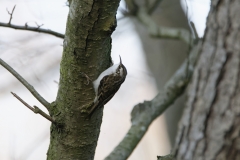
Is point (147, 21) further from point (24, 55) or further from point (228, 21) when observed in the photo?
point (228, 21)

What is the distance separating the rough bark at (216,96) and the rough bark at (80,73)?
0.48m

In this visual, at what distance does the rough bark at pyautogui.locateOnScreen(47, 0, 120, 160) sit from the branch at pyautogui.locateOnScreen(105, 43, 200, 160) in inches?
19.3

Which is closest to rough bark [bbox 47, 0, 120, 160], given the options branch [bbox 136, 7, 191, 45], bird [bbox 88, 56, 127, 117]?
bird [bbox 88, 56, 127, 117]

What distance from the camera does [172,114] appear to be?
251 cm

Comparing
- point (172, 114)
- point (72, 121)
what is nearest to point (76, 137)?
point (72, 121)

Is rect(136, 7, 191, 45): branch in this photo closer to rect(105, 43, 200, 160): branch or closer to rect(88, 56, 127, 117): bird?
rect(105, 43, 200, 160): branch

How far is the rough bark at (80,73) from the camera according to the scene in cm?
104

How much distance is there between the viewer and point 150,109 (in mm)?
1960

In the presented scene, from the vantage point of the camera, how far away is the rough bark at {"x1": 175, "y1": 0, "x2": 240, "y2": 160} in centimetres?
55

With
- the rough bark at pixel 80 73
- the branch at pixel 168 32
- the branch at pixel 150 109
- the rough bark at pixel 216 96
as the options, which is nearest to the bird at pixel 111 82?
the rough bark at pixel 80 73

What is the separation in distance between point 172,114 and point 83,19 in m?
1.58

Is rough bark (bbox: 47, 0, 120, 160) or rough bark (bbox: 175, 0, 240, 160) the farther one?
rough bark (bbox: 47, 0, 120, 160)

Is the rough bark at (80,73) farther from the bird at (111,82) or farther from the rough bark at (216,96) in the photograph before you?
the rough bark at (216,96)

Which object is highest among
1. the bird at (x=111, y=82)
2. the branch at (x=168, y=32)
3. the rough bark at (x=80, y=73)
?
the branch at (x=168, y=32)
